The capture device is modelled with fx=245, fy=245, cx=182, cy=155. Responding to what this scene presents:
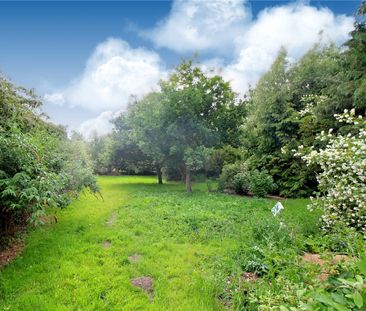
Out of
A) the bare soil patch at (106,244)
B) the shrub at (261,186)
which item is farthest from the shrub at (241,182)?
the bare soil patch at (106,244)

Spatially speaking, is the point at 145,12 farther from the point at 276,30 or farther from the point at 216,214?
the point at 216,214

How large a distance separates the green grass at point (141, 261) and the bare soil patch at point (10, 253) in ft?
0.61

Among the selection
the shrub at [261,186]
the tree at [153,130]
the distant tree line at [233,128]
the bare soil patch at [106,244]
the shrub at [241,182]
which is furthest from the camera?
the tree at [153,130]

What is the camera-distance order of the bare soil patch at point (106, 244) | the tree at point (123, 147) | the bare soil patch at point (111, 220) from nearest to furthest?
the bare soil patch at point (106, 244) → the bare soil patch at point (111, 220) → the tree at point (123, 147)

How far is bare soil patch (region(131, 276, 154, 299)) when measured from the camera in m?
3.73

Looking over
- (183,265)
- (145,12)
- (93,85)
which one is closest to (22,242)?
(183,265)

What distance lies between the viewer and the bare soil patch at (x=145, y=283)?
373 cm

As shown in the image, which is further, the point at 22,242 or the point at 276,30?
the point at 276,30

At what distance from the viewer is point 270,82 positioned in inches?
691

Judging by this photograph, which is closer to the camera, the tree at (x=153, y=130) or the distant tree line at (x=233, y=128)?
the distant tree line at (x=233, y=128)

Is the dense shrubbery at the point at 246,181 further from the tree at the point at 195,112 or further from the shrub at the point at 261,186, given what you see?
the tree at the point at 195,112

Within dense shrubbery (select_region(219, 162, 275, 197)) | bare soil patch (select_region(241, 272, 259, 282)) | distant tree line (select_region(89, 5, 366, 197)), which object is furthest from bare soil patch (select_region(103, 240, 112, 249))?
dense shrubbery (select_region(219, 162, 275, 197))

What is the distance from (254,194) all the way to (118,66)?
27.5 feet

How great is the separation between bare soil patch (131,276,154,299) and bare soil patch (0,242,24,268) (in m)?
2.60
